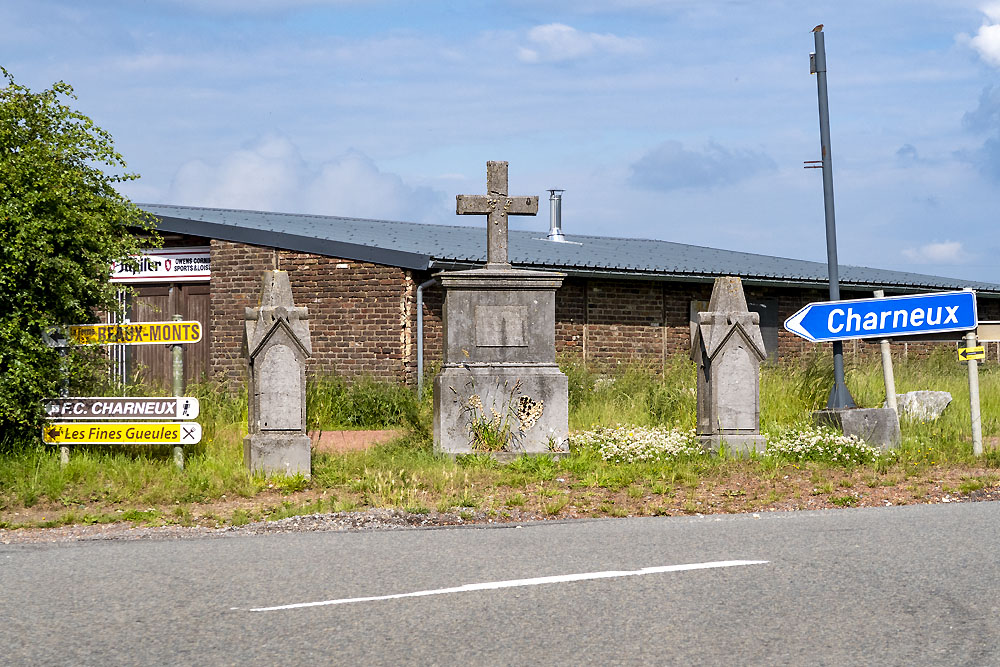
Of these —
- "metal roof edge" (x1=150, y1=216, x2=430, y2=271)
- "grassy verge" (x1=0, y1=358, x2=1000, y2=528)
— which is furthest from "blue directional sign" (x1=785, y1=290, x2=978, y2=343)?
"metal roof edge" (x1=150, y1=216, x2=430, y2=271)

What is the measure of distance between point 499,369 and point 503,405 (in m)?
0.42

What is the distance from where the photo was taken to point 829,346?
2292 cm

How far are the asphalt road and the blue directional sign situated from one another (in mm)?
5718

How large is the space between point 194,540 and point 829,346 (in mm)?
17490

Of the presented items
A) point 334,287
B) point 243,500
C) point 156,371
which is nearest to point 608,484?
point 243,500

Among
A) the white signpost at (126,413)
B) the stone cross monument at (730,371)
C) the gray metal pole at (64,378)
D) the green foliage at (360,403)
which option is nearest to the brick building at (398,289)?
the green foliage at (360,403)

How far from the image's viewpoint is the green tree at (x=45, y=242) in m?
11.1

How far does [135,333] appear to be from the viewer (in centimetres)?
1174

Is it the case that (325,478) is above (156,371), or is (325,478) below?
below

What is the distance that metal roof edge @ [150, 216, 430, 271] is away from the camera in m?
18.3

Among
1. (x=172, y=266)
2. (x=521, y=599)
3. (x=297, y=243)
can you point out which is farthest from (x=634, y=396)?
(x=521, y=599)

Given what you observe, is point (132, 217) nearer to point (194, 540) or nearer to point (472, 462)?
point (472, 462)

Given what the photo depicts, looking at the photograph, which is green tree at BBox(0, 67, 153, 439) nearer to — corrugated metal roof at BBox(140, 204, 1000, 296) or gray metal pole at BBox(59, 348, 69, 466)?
gray metal pole at BBox(59, 348, 69, 466)

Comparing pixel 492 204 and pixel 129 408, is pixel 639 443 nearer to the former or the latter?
pixel 492 204
